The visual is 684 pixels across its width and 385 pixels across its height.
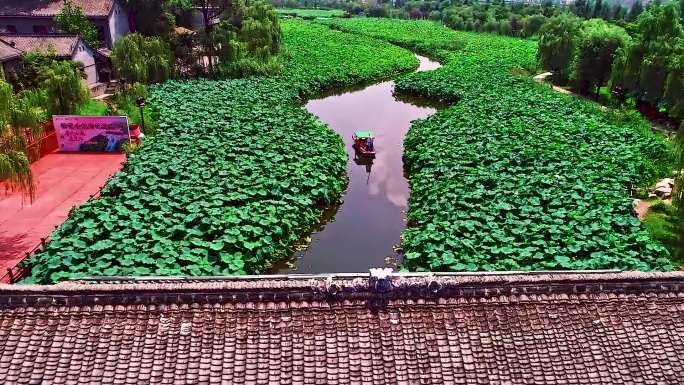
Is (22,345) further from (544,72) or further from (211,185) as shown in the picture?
(544,72)

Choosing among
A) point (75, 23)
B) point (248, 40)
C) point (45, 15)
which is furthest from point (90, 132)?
point (248, 40)

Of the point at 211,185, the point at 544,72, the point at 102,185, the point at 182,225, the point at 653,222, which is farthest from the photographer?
the point at 544,72

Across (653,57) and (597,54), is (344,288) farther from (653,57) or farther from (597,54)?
(597,54)

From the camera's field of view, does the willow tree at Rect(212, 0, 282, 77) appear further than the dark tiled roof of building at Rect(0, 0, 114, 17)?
Yes

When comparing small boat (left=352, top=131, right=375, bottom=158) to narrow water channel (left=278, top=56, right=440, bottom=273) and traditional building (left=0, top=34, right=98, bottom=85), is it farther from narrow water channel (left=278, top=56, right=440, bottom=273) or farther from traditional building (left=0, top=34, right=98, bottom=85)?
traditional building (left=0, top=34, right=98, bottom=85)

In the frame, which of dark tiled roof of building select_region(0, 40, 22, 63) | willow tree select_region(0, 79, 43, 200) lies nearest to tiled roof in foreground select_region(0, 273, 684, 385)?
willow tree select_region(0, 79, 43, 200)

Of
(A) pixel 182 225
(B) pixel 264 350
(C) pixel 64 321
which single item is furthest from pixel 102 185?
(B) pixel 264 350

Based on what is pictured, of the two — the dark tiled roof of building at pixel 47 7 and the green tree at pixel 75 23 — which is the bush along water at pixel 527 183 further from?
the dark tiled roof of building at pixel 47 7
